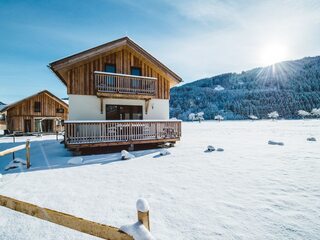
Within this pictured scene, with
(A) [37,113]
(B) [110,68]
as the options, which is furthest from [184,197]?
(A) [37,113]

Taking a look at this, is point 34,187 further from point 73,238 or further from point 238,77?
point 238,77

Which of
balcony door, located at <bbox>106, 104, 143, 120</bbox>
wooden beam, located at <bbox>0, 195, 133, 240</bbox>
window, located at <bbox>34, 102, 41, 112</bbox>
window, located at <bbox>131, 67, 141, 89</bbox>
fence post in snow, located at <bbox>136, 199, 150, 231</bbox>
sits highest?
window, located at <bbox>131, 67, 141, 89</bbox>

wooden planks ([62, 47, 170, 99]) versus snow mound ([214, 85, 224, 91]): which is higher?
snow mound ([214, 85, 224, 91])

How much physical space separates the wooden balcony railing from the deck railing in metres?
2.28

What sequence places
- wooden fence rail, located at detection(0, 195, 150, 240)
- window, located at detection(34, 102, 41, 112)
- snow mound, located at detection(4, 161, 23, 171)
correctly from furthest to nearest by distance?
window, located at detection(34, 102, 41, 112), snow mound, located at detection(4, 161, 23, 171), wooden fence rail, located at detection(0, 195, 150, 240)

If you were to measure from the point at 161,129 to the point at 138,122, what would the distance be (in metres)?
1.78

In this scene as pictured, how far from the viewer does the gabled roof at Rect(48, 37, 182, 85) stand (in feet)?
34.8

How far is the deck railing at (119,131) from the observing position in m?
9.66

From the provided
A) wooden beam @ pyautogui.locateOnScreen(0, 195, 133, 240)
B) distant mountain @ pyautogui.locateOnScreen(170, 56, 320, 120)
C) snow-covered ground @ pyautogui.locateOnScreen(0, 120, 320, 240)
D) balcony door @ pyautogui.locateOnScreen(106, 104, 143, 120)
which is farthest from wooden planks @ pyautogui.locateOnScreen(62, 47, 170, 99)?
distant mountain @ pyautogui.locateOnScreen(170, 56, 320, 120)

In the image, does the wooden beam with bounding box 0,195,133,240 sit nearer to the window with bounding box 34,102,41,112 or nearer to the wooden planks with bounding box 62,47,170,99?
the wooden planks with bounding box 62,47,170,99

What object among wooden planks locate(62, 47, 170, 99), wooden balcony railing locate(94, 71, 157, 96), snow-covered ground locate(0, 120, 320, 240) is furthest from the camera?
wooden balcony railing locate(94, 71, 157, 96)

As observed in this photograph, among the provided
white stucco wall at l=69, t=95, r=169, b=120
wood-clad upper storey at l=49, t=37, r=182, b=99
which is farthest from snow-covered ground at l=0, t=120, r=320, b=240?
wood-clad upper storey at l=49, t=37, r=182, b=99

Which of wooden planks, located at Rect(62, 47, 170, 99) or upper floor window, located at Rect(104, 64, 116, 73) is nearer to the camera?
wooden planks, located at Rect(62, 47, 170, 99)

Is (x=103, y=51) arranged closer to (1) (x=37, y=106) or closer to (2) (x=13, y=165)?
(2) (x=13, y=165)
